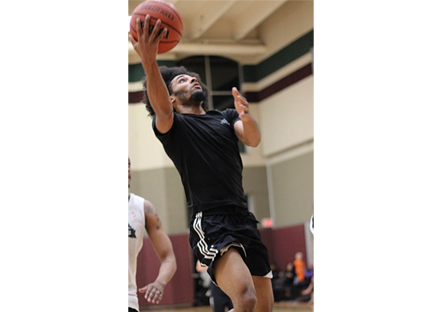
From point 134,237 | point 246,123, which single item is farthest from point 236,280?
point 134,237

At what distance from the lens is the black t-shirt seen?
372 cm

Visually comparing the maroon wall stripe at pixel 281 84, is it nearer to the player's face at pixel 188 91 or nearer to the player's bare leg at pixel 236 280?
the player's face at pixel 188 91

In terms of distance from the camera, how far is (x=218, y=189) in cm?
371

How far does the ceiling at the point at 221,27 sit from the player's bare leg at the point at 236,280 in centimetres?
1338

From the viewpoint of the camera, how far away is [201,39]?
60.5 ft

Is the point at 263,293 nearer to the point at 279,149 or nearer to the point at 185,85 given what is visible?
the point at 185,85

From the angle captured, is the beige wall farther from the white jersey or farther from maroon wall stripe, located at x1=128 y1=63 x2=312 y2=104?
the white jersey

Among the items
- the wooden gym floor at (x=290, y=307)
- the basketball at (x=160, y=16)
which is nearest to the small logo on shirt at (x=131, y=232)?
the basketball at (x=160, y=16)

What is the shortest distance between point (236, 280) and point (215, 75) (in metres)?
16.1
